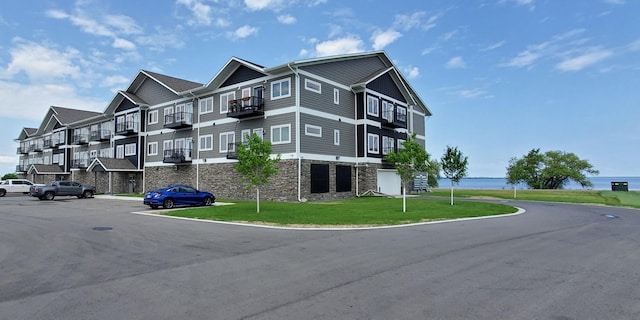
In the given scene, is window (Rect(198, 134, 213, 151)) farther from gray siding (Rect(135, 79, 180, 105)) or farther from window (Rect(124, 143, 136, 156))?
window (Rect(124, 143, 136, 156))

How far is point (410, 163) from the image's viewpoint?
20031 millimetres

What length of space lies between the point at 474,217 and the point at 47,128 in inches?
2626

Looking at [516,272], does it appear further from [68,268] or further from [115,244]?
[115,244]

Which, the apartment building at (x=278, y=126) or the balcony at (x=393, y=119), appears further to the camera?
the balcony at (x=393, y=119)

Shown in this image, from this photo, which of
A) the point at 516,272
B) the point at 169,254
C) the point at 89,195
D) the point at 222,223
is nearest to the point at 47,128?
the point at 89,195

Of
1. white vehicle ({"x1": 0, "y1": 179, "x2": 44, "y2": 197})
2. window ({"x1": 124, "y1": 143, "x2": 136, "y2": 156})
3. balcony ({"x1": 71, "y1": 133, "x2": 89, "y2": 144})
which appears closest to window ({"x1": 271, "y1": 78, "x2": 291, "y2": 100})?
window ({"x1": 124, "y1": 143, "x2": 136, "y2": 156})

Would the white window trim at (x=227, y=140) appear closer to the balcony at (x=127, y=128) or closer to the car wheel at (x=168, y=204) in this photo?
the car wheel at (x=168, y=204)

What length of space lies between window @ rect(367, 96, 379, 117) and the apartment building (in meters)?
0.10

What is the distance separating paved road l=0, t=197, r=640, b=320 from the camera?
4.86 m

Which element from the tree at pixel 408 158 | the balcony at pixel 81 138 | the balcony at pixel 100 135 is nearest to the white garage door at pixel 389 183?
the tree at pixel 408 158

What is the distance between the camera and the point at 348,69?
30219 mm

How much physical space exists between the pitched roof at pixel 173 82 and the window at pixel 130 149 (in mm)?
8188

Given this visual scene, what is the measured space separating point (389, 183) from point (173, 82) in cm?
2464

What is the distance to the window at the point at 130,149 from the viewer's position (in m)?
40.3
